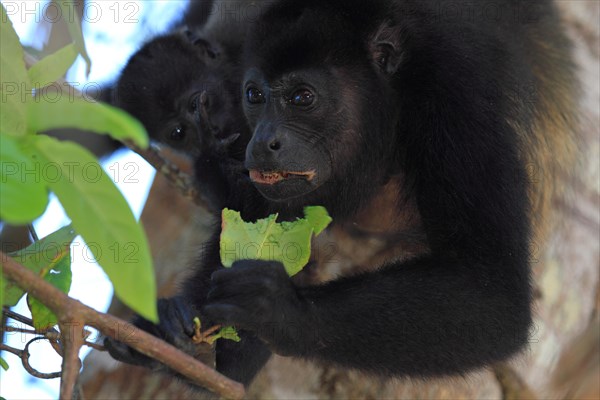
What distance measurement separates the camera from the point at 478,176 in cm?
235

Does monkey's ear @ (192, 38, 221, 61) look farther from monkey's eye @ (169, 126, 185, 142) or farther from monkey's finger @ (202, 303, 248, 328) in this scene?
monkey's finger @ (202, 303, 248, 328)

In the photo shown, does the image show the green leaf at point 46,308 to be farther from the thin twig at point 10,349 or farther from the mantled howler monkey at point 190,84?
the mantled howler monkey at point 190,84

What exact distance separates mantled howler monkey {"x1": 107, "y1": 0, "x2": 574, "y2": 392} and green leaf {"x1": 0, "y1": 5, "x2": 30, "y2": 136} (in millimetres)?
999

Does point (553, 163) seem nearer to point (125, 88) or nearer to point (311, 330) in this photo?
point (311, 330)

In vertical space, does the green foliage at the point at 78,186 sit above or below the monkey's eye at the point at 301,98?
above

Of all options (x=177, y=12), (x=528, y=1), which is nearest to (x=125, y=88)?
(x=177, y=12)

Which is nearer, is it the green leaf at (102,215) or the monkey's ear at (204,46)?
the green leaf at (102,215)

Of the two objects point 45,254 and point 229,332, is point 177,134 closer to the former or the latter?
point 229,332

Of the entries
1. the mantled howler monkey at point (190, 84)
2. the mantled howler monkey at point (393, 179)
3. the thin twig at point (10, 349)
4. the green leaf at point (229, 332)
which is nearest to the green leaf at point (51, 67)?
the thin twig at point (10, 349)

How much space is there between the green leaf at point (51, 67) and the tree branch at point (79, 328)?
0.97 feet

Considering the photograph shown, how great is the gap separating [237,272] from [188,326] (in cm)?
23

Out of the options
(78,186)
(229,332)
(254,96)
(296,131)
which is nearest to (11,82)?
(78,186)

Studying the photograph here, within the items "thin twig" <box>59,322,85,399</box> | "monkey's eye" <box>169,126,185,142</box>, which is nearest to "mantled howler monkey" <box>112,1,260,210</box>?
"monkey's eye" <box>169,126,185,142</box>

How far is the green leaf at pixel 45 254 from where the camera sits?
5.25 feet
